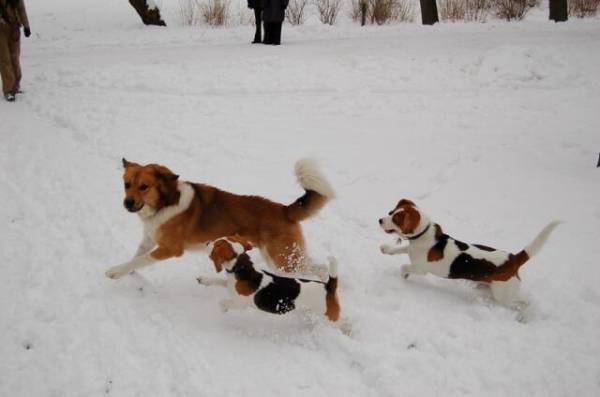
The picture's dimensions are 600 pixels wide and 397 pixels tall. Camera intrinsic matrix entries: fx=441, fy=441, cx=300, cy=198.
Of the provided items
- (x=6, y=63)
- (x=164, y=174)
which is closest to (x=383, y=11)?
(x=6, y=63)

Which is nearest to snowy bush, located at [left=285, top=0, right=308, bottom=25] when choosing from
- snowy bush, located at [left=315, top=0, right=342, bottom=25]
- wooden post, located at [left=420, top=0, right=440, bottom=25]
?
snowy bush, located at [left=315, top=0, right=342, bottom=25]

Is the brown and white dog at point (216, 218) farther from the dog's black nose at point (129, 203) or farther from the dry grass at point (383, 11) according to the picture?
the dry grass at point (383, 11)

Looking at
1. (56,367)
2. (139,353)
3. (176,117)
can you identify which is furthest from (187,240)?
(176,117)

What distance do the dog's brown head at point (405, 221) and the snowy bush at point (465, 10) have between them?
1298 cm

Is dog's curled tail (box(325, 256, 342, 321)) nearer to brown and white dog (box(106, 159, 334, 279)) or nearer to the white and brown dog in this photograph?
the white and brown dog

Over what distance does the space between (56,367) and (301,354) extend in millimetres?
1643

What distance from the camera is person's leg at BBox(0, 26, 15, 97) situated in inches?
275

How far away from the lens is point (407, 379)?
3.00 metres

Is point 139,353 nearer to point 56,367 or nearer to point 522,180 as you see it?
point 56,367

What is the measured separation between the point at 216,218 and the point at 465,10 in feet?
46.1

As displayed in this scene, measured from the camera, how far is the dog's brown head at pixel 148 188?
136 inches

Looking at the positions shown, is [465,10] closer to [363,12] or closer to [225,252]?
[363,12]

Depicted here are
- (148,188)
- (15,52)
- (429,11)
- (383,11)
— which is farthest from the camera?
(383,11)

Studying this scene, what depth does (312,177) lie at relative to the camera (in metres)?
3.53
